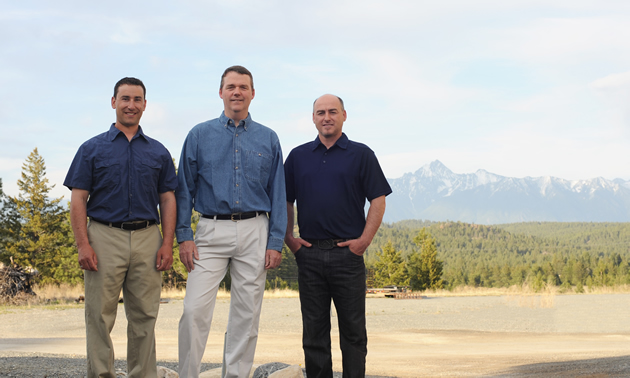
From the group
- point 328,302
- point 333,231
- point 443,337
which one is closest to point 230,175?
point 333,231

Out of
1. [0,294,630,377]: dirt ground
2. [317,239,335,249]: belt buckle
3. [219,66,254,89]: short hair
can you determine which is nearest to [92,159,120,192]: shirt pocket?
[219,66,254,89]: short hair

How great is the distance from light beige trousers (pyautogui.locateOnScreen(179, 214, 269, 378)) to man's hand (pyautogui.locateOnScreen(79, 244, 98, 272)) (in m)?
0.70

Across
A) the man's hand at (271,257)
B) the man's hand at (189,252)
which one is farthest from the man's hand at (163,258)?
the man's hand at (271,257)

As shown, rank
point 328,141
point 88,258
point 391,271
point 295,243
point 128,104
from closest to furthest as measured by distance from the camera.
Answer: point 88,258
point 128,104
point 295,243
point 328,141
point 391,271

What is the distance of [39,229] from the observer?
28.9 m

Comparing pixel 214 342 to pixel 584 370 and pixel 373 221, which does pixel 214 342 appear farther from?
pixel 373 221

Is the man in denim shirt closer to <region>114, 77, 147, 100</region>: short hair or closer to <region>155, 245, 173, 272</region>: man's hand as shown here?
<region>155, 245, 173, 272</region>: man's hand

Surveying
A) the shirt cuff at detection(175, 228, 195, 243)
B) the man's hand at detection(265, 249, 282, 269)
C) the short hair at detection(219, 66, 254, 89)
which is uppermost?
the short hair at detection(219, 66, 254, 89)

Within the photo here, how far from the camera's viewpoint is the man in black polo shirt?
4.59 meters

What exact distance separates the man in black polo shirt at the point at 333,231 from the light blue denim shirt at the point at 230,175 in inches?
11.5

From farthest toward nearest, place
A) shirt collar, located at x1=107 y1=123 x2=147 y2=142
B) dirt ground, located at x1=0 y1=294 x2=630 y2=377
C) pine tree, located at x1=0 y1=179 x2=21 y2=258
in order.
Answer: pine tree, located at x1=0 y1=179 x2=21 y2=258
dirt ground, located at x1=0 y1=294 x2=630 y2=377
shirt collar, located at x1=107 y1=123 x2=147 y2=142

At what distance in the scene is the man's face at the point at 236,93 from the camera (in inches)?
175

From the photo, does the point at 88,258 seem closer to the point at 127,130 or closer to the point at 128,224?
the point at 128,224

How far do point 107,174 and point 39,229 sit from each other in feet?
91.5
